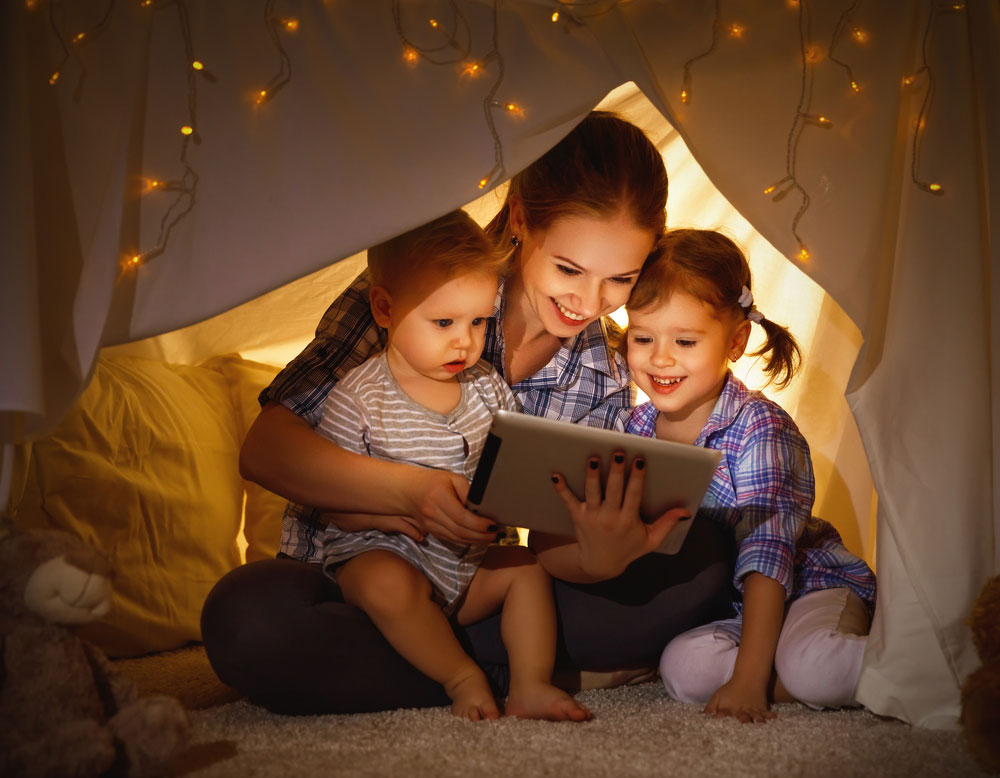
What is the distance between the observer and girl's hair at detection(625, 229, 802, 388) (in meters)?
1.60

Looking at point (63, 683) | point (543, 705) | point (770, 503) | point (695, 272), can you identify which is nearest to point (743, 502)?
point (770, 503)

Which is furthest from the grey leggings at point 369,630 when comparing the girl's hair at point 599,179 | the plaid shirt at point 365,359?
the girl's hair at point 599,179

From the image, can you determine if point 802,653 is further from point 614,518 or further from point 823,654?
point 614,518

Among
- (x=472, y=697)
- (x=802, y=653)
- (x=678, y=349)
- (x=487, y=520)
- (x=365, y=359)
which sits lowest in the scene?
(x=472, y=697)

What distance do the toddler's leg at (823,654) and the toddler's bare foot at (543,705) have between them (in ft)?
1.04

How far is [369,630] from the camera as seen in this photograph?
4.44 ft

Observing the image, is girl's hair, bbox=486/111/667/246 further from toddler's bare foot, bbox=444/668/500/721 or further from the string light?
toddler's bare foot, bbox=444/668/500/721

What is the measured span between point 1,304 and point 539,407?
0.95 m

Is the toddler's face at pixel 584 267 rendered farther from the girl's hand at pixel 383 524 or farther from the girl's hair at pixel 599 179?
the girl's hand at pixel 383 524

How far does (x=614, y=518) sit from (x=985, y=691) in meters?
0.48

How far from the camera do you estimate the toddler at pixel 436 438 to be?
1325mm

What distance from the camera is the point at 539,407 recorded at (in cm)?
170

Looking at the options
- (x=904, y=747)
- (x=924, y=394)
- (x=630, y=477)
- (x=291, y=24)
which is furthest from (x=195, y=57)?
(x=904, y=747)

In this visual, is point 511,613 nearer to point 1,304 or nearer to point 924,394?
point 924,394
